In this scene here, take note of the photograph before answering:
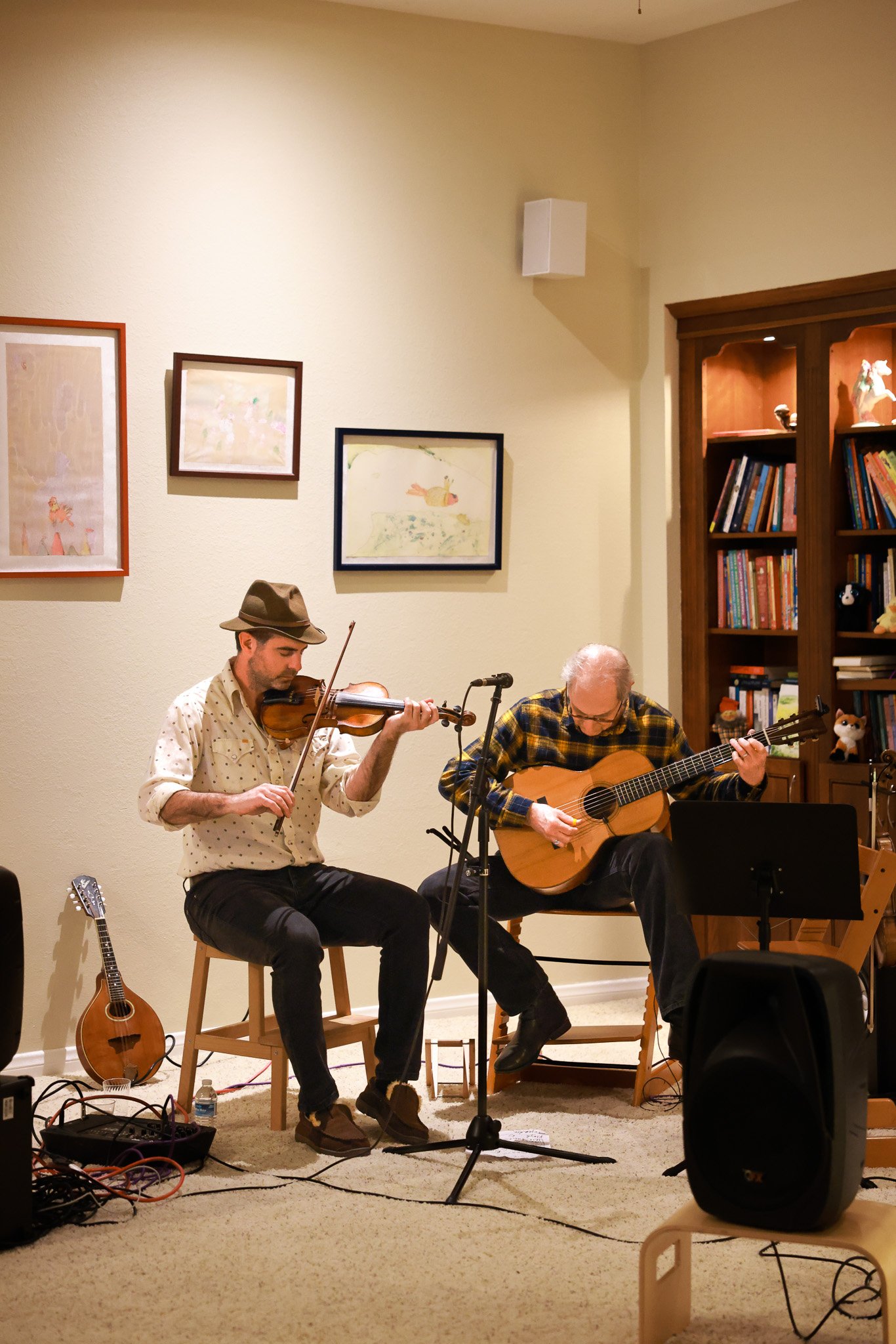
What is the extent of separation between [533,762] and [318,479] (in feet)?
3.62

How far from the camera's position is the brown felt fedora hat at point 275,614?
355cm

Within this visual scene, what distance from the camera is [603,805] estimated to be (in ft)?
12.0

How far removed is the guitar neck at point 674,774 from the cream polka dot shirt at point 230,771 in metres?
0.64

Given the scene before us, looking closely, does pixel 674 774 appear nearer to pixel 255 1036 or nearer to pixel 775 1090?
pixel 255 1036

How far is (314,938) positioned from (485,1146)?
2.01 feet

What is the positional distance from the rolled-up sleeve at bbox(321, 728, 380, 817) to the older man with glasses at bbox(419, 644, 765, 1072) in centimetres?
25

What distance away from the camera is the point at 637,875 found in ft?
11.6

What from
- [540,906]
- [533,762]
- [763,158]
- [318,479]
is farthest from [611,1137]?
[763,158]

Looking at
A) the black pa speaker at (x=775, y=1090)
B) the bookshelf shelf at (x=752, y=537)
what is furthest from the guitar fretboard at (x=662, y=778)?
→ the black pa speaker at (x=775, y=1090)

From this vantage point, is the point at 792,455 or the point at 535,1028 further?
the point at 792,455

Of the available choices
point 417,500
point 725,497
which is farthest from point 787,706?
point 417,500

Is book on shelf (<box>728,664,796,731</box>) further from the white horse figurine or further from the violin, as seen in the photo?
the violin

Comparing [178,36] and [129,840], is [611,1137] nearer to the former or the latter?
[129,840]

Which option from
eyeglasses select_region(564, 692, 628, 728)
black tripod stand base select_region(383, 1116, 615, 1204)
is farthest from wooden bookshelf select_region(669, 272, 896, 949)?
black tripod stand base select_region(383, 1116, 615, 1204)
